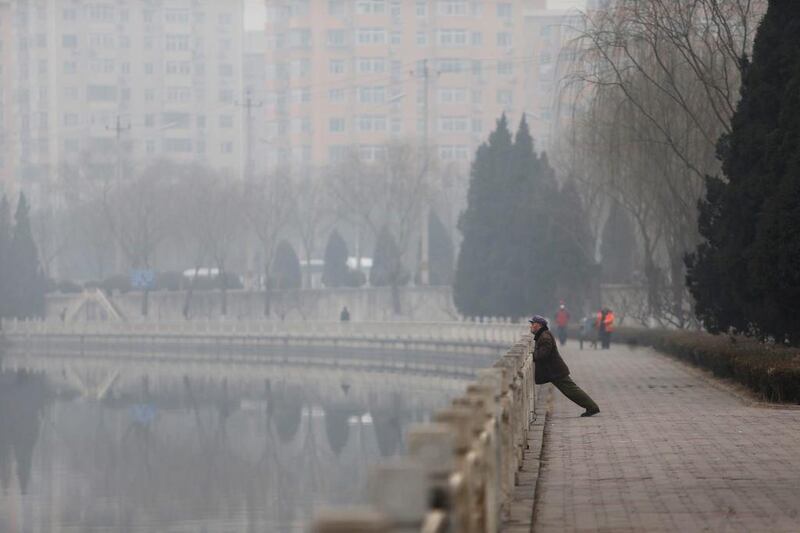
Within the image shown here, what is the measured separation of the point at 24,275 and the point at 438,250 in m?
22.2

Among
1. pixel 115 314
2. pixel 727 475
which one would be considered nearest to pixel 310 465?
pixel 727 475

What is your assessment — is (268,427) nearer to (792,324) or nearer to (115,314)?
(792,324)

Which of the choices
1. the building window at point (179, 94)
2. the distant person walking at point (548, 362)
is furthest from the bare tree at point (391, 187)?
the building window at point (179, 94)

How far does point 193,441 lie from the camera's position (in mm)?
38938

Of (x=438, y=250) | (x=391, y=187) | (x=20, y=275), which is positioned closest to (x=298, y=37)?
(x=438, y=250)

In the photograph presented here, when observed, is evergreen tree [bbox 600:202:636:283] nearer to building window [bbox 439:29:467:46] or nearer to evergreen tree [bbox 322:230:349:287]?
evergreen tree [bbox 322:230:349:287]

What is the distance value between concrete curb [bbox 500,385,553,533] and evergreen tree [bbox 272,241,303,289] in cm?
6410

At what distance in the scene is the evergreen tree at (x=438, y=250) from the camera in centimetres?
8688

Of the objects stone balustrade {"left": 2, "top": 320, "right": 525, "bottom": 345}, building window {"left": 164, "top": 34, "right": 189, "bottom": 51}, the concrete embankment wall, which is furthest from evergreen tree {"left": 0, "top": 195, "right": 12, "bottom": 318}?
building window {"left": 164, "top": 34, "right": 189, "bottom": 51}

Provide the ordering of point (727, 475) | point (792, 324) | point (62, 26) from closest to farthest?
point (727, 475) → point (792, 324) → point (62, 26)

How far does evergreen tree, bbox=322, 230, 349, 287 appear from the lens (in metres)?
87.1

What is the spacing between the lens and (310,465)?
32750 mm

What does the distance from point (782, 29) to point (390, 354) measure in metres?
41.1

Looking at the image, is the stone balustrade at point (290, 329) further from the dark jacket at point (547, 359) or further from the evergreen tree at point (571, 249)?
the dark jacket at point (547, 359)
